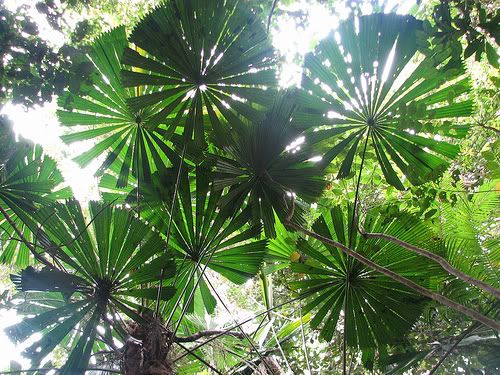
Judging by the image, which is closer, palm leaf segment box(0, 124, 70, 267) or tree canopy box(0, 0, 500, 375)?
tree canopy box(0, 0, 500, 375)

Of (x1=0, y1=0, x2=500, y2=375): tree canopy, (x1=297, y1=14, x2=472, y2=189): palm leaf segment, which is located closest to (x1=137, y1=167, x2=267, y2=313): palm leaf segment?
(x1=0, y1=0, x2=500, y2=375): tree canopy

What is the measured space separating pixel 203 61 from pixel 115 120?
3.02 ft

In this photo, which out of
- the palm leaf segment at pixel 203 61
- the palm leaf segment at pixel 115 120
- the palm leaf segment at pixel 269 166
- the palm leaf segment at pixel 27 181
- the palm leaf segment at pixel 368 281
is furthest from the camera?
the palm leaf segment at pixel 27 181

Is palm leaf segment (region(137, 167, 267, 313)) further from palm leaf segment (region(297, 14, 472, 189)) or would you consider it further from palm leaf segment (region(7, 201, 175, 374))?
palm leaf segment (region(297, 14, 472, 189))

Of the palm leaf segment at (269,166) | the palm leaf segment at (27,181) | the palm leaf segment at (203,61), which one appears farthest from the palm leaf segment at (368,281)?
the palm leaf segment at (27,181)

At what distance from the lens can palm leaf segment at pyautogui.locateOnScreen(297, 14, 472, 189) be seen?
196cm

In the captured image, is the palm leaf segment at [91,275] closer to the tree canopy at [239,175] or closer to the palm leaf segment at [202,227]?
the tree canopy at [239,175]

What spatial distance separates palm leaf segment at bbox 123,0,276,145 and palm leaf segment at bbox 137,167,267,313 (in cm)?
36

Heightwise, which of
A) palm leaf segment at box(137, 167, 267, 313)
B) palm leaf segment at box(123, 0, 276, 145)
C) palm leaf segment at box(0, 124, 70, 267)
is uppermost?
palm leaf segment at box(123, 0, 276, 145)

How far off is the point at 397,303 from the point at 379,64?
1528mm

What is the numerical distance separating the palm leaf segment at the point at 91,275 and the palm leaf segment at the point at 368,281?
103cm

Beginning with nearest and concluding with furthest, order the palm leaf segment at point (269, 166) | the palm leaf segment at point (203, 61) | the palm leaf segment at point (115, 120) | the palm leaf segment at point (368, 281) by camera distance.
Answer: the palm leaf segment at point (203, 61) < the palm leaf segment at point (269, 166) < the palm leaf segment at point (368, 281) < the palm leaf segment at point (115, 120)

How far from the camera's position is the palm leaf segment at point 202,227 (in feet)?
7.84

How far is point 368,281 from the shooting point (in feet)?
7.89
